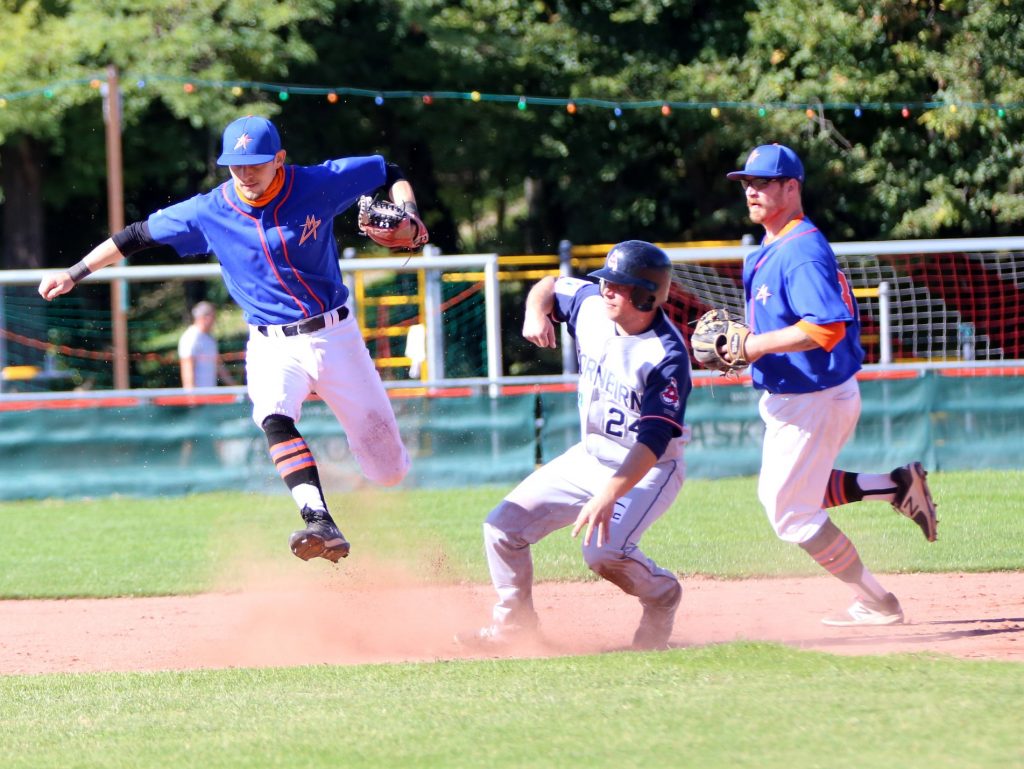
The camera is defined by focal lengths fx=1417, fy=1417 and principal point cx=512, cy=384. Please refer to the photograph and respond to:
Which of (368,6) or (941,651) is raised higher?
(368,6)

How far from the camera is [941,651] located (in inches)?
241

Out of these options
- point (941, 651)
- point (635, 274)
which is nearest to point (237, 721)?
point (635, 274)

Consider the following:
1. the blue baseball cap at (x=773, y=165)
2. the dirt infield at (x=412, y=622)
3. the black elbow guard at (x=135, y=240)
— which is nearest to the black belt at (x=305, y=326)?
the black elbow guard at (x=135, y=240)

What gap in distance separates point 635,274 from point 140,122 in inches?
798

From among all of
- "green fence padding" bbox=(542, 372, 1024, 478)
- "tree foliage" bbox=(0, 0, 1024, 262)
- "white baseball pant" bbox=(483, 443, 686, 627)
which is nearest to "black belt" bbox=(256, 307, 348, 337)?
"white baseball pant" bbox=(483, 443, 686, 627)

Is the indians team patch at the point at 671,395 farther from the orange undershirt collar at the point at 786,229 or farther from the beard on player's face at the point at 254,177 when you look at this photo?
the beard on player's face at the point at 254,177

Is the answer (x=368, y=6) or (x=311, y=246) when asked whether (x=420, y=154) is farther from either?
(x=311, y=246)

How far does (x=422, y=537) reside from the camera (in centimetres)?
1035

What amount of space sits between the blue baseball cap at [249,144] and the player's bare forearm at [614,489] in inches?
90.8

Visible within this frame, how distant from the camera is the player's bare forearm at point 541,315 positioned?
6289 mm

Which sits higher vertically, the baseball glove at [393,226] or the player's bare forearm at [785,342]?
the baseball glove at [393,226]

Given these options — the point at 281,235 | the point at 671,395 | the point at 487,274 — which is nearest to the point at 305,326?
the point at 281,235

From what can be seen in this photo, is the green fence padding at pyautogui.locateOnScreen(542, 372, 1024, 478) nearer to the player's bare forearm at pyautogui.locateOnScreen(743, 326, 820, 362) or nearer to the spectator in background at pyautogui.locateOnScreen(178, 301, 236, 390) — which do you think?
the spectator in background at pyautogui.locateOnScreen(178, 301, 236, 390)

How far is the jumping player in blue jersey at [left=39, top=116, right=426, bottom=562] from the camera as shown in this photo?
679 cm
